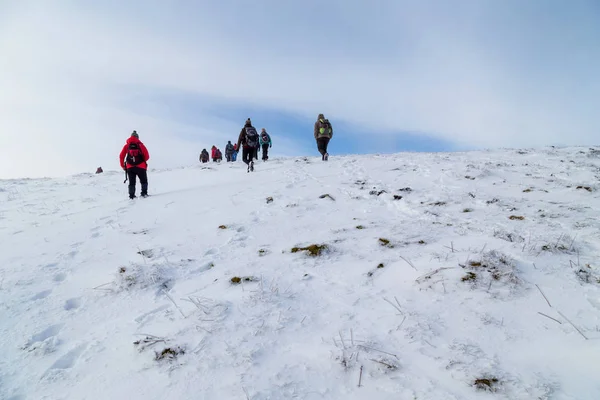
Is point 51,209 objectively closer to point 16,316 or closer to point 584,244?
point 16,316

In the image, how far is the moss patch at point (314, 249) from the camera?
511cm

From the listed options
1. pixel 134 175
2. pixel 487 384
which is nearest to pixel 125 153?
pixel 134 175

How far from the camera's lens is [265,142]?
19.5 meters

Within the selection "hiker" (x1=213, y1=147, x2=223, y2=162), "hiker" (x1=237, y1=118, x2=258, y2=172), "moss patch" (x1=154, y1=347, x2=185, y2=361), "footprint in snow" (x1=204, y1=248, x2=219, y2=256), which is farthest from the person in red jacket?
"hiker" (x1=213, y1=147, x2=223, y2=162)

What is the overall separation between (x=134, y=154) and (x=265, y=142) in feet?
32.0

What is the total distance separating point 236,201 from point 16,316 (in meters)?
5.50

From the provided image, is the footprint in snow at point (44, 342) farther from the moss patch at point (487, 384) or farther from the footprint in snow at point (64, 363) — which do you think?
the moss patch at point (487, 384)

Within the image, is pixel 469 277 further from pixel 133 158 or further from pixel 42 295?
pixel 133 158

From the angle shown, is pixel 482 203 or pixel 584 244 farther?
pixel 482 203

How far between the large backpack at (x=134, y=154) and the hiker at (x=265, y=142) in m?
9.29

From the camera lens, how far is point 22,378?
295 centimetres

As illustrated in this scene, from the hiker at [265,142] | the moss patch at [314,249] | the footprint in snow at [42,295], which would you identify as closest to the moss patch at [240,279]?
the moss patch at [314,249]

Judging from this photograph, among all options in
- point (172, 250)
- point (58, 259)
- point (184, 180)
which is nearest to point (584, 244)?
point (172, 250)

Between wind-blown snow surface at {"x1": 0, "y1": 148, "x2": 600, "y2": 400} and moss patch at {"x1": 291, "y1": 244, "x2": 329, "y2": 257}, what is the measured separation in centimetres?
9
